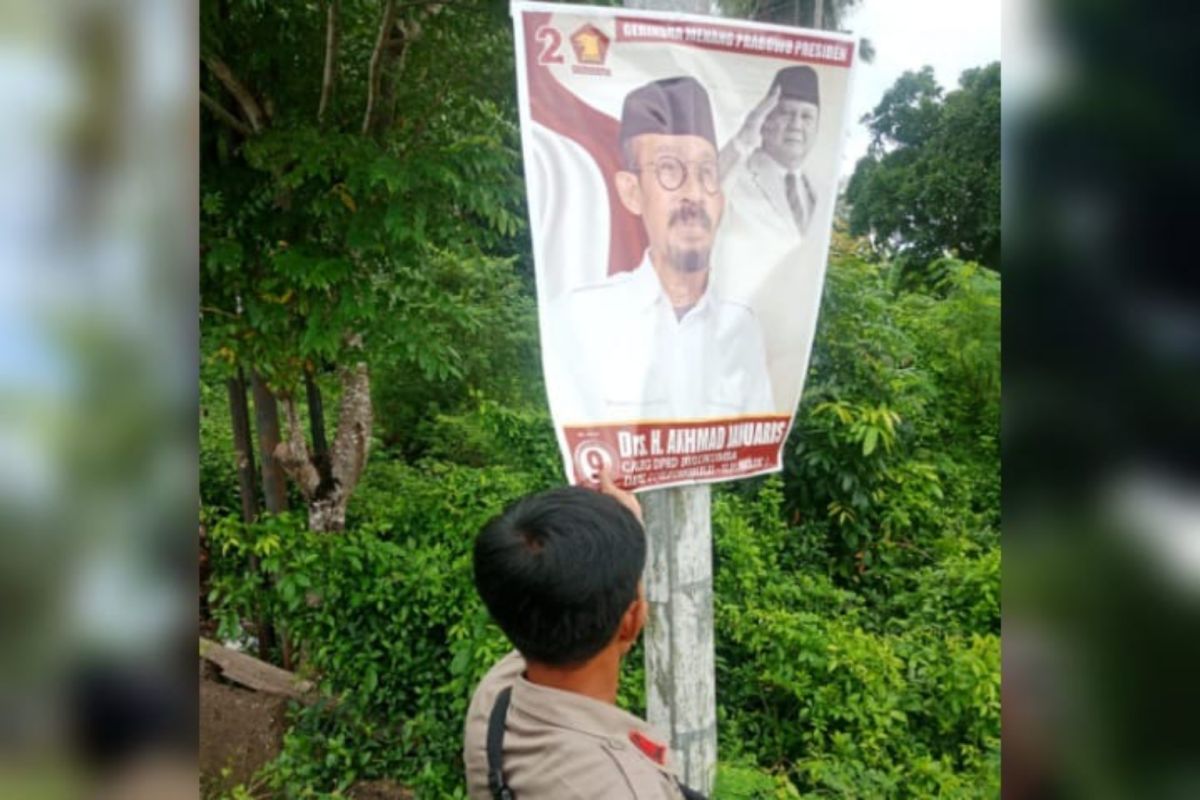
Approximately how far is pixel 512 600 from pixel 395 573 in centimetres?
277

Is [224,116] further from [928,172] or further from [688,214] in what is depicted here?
[928,172]

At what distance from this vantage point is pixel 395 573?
12.8 ft

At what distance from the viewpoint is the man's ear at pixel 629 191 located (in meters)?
1.82

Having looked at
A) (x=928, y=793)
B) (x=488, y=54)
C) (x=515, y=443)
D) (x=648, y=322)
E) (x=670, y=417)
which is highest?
(x=488, y=54)

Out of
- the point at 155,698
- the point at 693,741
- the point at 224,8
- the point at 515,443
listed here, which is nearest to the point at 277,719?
the point at 515,443

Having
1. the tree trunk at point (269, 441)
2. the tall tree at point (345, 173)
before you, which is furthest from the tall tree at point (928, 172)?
the tree trunk at point (269, 441)

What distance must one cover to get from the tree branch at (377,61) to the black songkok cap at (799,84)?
2.05 m

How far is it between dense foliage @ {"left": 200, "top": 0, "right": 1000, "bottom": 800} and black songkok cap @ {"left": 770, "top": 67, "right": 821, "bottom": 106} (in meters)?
1.47

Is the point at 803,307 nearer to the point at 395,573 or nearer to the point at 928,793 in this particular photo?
the point at 928,793

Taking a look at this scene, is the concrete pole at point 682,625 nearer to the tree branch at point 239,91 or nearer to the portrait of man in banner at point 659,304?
the portrait of man in banner at point 659,304

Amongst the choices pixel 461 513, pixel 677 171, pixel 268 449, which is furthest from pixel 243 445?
pixel 677 171

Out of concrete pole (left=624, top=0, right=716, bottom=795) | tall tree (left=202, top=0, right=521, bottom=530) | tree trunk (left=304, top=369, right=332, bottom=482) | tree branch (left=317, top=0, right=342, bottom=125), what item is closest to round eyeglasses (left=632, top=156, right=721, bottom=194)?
concrete pole (left=624, top=0, right=716, bottom=795)

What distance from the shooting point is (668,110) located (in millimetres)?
1846

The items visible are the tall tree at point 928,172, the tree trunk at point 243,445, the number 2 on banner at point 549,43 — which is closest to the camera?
the number 2 on banner at point 549,43
